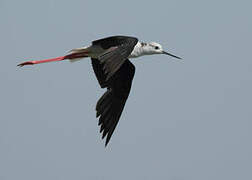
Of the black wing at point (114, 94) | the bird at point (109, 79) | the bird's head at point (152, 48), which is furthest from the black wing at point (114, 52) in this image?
the bird's head at point (152, 48)

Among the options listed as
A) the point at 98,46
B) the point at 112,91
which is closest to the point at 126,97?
the point at 112,91

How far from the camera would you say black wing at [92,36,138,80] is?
30.4 ft

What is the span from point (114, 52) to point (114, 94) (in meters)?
2.13

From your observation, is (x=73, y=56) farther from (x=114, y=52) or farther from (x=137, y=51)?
(x=114, y=52)

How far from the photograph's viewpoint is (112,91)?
38.6 ft

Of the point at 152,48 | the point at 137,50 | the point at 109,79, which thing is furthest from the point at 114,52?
the point at 152,48

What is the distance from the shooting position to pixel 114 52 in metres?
9.70

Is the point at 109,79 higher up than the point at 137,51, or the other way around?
the point at 137,51

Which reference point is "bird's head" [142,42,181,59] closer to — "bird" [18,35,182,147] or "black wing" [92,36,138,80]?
"bird" [18,35,182,147]

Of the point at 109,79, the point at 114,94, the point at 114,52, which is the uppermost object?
the point at 114,52

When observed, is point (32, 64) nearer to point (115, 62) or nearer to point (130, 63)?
point (130, 63)

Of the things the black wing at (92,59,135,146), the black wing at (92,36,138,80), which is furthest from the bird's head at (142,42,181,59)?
the black wing at (92,36,138,80)

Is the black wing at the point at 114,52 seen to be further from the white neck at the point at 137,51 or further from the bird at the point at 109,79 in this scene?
the white neck at the point at 137,51

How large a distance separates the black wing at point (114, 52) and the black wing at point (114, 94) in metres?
0.64
